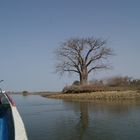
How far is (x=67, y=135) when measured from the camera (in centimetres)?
1431

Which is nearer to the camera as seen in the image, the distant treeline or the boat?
the boat

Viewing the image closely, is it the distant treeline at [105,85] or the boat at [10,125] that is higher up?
the distant treeline at [105,85]

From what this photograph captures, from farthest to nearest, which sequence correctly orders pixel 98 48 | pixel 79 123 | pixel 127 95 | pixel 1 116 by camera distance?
1. pixel 98 48
2. pixel 127 95
3. pixel 79 123
4. pixel 1 116

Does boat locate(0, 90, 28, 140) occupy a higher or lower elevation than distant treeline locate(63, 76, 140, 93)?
lower

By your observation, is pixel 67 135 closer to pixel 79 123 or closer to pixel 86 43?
pixel 79 123

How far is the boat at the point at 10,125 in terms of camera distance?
279 inches

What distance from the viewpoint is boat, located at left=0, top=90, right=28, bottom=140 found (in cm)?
709

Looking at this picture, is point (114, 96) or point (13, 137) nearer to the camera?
point (13, 137)

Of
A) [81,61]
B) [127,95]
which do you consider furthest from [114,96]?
[81,61]

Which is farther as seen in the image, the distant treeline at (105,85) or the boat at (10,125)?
the distant treeline at (105,85)

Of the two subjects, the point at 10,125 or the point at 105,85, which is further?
the point at 105,85

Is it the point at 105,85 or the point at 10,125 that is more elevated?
the point at 105,85

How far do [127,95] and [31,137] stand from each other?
23.8m

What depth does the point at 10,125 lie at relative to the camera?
7.36m
